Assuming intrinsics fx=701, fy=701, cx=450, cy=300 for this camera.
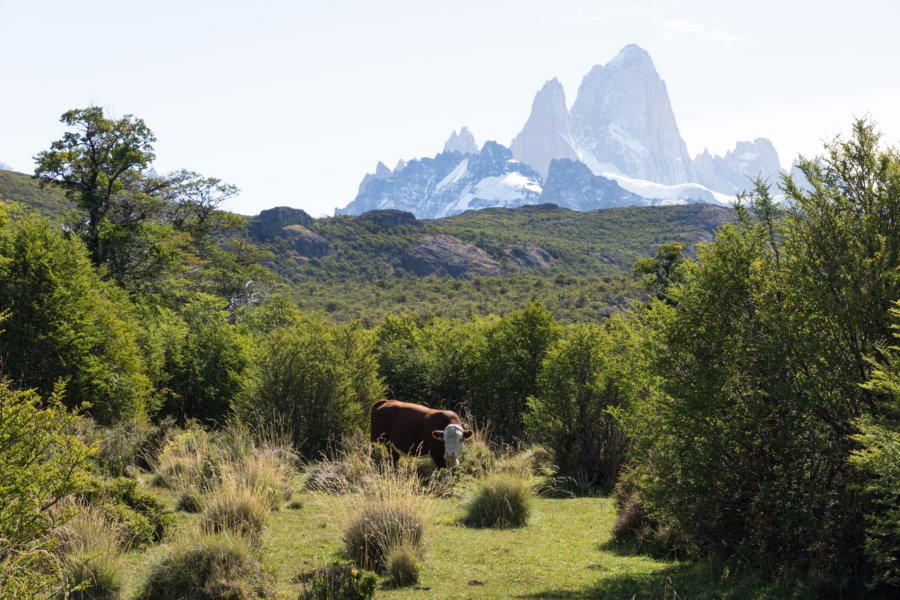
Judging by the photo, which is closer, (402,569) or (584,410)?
(402,569)

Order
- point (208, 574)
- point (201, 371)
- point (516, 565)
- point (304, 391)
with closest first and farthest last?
point (208, 574)
point (516, 565)
point (304, 391)
point (201, 371)

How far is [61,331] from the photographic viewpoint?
1741 centimetres

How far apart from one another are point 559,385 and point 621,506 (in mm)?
5568

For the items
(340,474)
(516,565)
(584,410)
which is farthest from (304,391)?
(516,565)

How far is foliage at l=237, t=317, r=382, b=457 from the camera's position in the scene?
18.1 m

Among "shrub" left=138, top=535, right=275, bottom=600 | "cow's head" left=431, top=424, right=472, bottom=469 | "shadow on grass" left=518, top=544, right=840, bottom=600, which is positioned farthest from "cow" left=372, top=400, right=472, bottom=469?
"shrub" left=138, top=535, right=275, bottom=600

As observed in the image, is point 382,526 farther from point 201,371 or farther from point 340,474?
point 201,371

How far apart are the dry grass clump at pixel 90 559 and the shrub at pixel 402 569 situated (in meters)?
2.97

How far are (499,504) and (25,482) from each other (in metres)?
7.52

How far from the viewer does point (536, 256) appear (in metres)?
127

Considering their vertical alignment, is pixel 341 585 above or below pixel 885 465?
below

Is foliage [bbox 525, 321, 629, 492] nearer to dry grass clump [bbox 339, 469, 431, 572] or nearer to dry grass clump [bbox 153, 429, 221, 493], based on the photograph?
dry grass clump [bbox 153, 429, 221, 493]

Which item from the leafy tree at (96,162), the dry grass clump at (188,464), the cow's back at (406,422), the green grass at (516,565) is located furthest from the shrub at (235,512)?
the leafy tree at (96,162)

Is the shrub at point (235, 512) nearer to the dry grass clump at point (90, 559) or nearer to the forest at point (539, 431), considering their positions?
the forest at point (539, 431)
